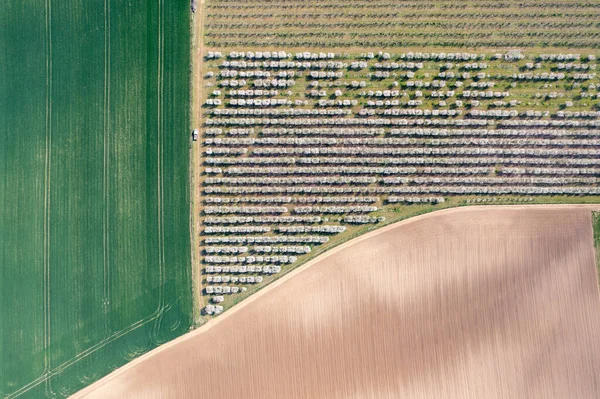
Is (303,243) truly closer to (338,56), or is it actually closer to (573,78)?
(338,56)

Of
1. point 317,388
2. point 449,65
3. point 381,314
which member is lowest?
point 317,388

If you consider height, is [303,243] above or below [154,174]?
below

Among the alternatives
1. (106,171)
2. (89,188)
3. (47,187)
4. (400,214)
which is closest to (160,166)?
(106,171)

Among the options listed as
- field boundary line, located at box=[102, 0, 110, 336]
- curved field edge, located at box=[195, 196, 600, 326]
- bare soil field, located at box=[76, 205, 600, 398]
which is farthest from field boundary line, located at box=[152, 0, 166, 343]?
field boundary line, located at box=[102, 0, 110, 336]

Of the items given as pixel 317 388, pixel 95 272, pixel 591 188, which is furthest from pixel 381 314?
pixel 95 272

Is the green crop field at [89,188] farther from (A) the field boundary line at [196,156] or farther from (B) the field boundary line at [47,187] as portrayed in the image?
(A) the field boundary line at [196,156]

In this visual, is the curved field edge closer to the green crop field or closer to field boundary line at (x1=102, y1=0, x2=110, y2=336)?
the green crop field

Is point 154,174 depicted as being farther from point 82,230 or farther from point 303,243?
point 303,243
